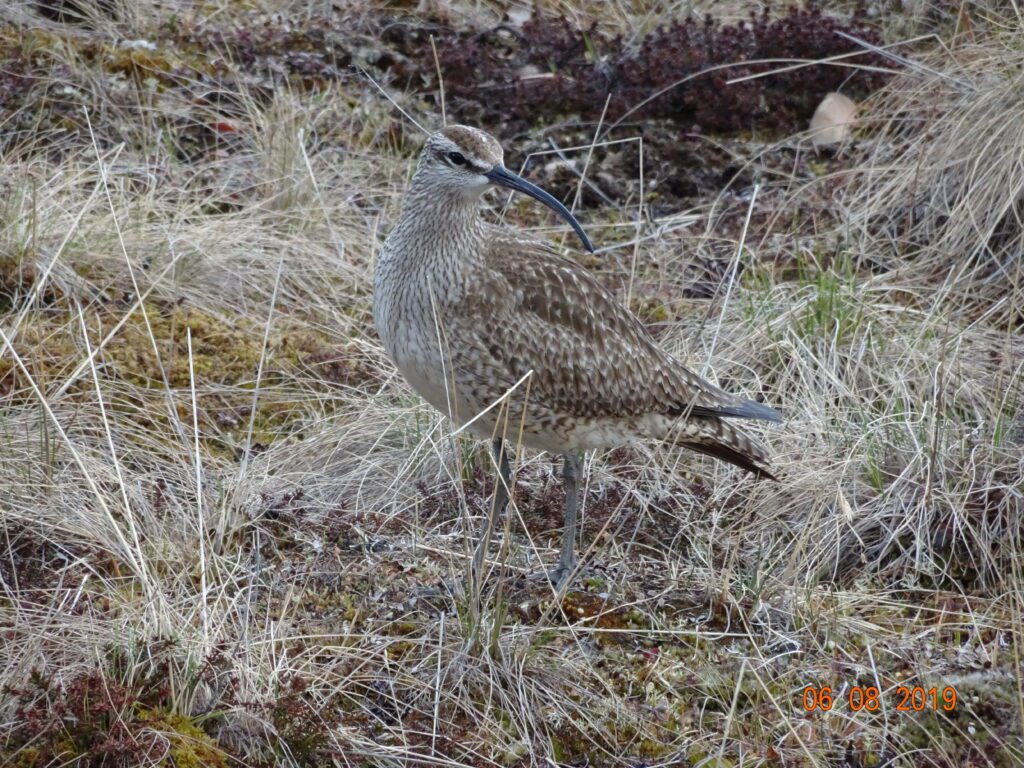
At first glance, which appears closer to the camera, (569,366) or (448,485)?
(569,366)

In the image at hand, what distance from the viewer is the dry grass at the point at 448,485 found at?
168 inches

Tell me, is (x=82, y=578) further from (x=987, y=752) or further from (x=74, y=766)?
(x=987, y=752)

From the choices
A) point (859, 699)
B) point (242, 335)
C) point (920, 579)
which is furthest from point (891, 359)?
point (242, 335)

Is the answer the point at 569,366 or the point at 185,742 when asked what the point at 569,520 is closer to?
the point at 569,366

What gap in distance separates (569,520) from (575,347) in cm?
66

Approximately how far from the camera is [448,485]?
5.59 metres

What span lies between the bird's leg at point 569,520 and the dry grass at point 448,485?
97mm

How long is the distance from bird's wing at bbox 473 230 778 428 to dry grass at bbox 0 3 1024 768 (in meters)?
0.43

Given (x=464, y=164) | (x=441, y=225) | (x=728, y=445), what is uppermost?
(x=464, y=164)

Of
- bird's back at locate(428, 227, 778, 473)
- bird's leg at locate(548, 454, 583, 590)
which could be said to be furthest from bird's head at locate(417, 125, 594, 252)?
bird's leg at locate(548, 454, 583, 590)

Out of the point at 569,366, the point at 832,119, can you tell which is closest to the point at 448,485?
the point at 569,366
